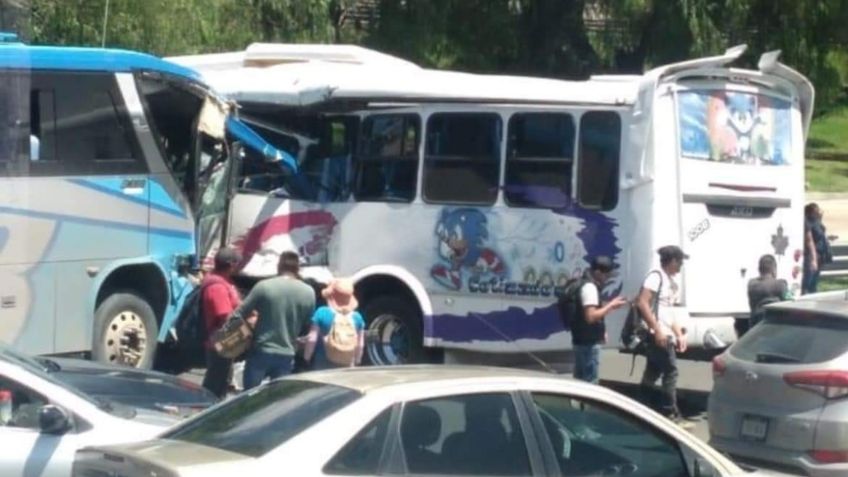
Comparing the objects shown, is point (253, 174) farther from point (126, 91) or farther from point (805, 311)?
point (805, 311)

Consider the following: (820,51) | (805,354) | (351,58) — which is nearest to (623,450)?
(805,354)

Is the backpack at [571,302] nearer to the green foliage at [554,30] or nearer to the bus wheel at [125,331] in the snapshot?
the bus wheel at [125,331]

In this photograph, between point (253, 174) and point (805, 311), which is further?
point (253, 174)

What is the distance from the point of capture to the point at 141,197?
15.9 m

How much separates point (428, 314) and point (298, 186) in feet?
6.96

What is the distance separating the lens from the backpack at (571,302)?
1446 centimetres

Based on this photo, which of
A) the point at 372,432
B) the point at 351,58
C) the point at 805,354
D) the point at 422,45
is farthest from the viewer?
the point at 422,45

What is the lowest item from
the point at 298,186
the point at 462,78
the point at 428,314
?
the point at 428,314

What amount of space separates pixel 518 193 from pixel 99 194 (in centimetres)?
393

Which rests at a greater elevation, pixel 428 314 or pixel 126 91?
pixel 126 91

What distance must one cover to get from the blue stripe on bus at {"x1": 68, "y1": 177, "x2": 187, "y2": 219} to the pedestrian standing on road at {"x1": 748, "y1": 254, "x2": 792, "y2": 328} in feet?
17.7

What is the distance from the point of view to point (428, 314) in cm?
1641

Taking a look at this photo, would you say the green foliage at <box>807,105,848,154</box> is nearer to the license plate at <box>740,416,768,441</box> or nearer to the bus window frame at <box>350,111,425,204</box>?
the bus window frame at <box>350,111,425,204</box>

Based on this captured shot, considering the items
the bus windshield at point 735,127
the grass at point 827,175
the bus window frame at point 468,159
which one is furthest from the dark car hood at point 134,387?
the grass at point 827,175
